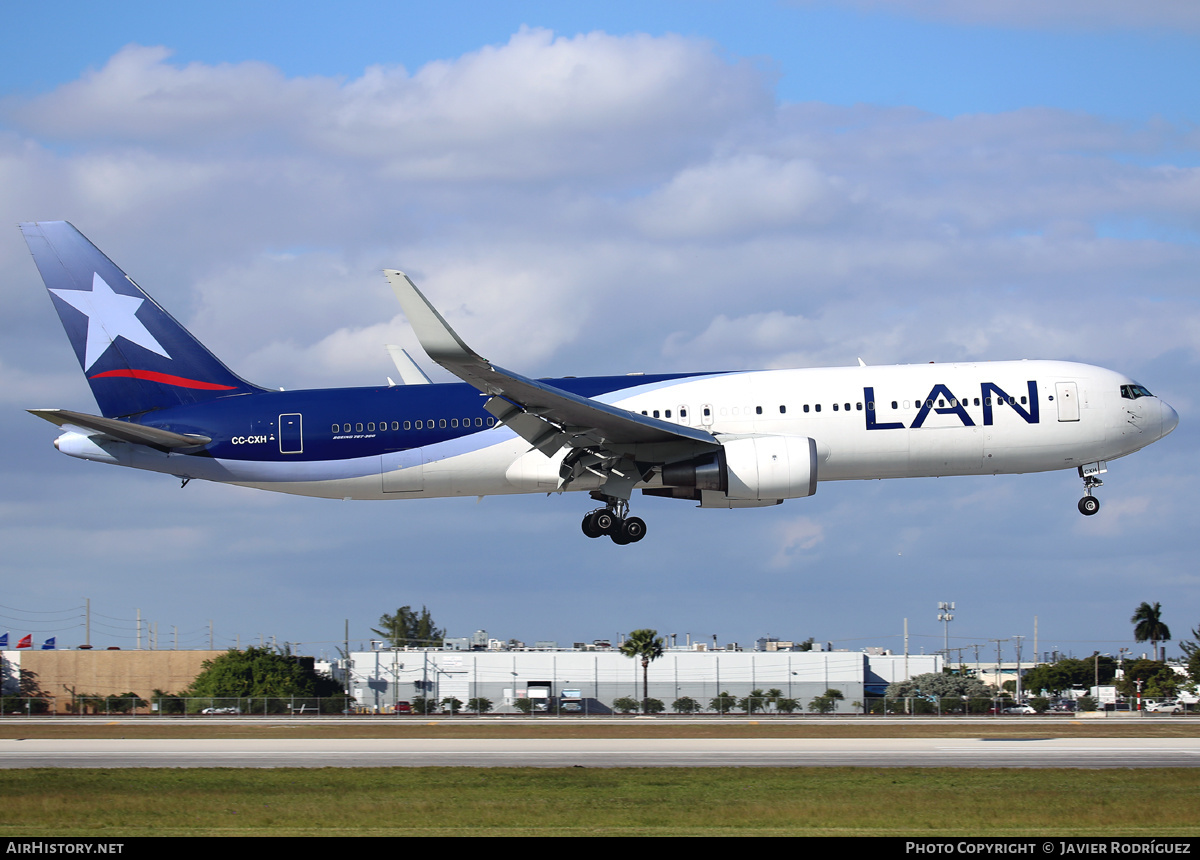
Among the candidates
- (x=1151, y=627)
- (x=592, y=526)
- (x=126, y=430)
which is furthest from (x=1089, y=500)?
(x=1151, y=627)

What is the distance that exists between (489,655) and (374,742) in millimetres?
54184

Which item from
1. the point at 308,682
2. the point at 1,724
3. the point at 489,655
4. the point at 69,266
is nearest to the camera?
the point at 69,266

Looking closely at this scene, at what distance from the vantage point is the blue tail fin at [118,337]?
36.8 m

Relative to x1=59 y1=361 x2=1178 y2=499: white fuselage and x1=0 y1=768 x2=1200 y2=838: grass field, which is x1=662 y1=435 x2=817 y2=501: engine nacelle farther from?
x1=0 y1=768 x2=1200 y2=838: grass field

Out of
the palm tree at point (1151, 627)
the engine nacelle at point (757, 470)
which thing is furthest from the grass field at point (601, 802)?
the palm tree at point (1151, 627)

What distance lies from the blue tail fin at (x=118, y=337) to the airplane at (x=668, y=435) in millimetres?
690

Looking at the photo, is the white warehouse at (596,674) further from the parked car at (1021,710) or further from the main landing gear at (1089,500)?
the main landing gear at (1089,500)

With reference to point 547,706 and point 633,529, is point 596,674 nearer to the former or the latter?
point 547,706

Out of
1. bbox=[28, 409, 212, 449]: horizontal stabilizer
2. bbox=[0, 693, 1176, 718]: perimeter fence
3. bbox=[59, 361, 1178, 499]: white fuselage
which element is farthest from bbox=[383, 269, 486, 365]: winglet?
bbox=[0, 693, 1176, 718]: perimeter fence

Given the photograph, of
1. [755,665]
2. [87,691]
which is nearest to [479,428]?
[755,665]

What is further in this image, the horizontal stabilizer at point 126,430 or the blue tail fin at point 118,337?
the blue tail fin at point 118,337

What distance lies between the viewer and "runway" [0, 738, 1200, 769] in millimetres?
28062

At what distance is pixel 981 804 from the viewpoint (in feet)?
69.4
